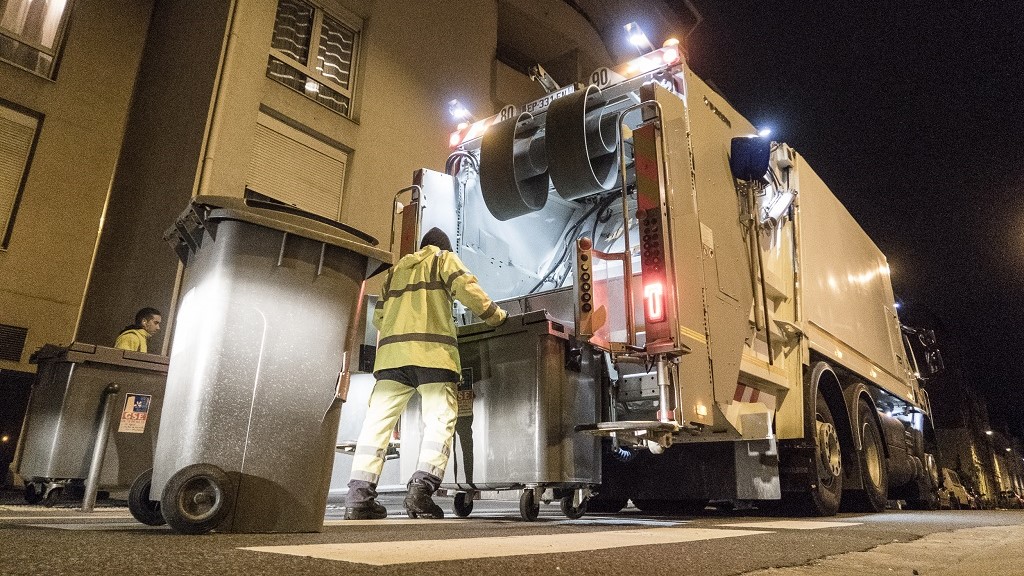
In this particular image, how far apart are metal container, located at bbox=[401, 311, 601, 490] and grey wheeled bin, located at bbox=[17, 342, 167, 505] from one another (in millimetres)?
2190

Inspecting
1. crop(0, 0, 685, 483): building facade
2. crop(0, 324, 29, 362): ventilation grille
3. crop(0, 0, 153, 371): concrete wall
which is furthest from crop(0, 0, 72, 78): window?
crop(0, 324, 29, 362): ventilation grille

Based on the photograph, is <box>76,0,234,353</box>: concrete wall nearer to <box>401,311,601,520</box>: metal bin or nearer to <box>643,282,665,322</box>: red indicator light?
<box>401,311,601,520</box>: metal bin

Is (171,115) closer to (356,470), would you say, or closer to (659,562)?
(356,470)

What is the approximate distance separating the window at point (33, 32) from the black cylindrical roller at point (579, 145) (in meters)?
7.05

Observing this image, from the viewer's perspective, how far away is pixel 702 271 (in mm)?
3689

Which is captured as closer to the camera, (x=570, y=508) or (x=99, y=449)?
(x=570, y=508)

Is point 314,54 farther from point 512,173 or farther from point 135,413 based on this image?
point 135,413

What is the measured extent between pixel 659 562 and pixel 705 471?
2721 millimetres

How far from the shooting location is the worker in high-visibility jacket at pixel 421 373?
3.45 m

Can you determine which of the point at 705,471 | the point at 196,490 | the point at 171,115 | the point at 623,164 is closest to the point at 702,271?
the point at 623,164

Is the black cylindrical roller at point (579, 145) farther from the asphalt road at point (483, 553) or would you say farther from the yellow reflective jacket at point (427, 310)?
the asphalt road at point (483, 553)

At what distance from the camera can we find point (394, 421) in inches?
142

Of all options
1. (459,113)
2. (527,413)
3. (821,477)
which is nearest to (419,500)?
(527,413)

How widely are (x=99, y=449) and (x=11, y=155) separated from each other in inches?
205
